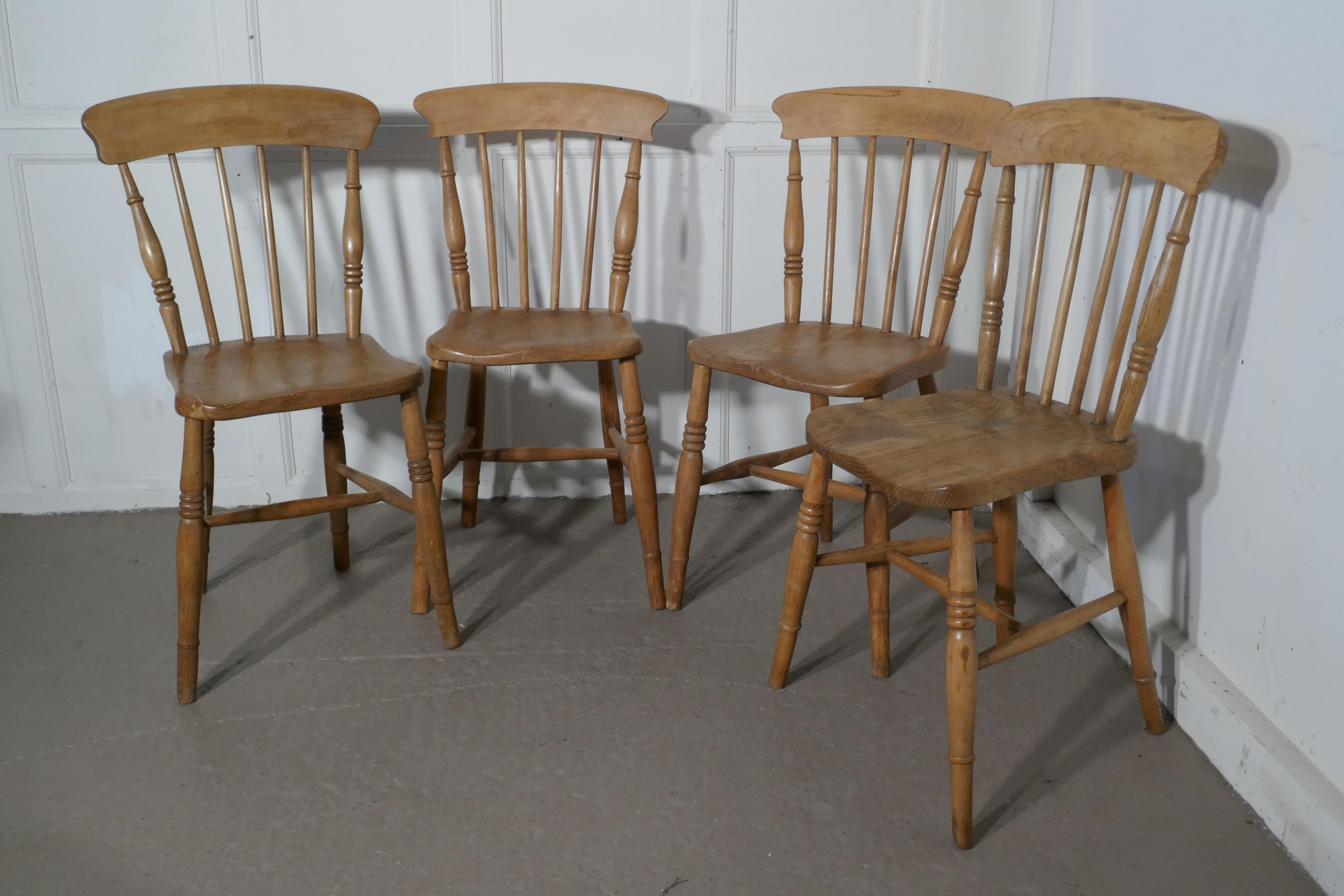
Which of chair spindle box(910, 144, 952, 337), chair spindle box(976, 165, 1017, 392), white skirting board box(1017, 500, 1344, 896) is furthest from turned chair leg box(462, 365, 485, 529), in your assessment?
white skirting board box(1017, 500, 1344, 896)

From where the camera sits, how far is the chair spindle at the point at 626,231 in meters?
2.23

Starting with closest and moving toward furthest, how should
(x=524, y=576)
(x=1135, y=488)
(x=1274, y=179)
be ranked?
(x=1274, y=179) → (x=1135, y=488) → (x=524, y=576)

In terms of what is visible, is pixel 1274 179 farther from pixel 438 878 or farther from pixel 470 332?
pixel 438 878

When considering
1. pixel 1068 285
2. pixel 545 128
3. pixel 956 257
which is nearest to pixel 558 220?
pixel 545 128

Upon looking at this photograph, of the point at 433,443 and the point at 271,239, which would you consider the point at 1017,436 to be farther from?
the point at 271,239

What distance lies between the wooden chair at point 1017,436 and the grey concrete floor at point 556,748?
12 centimetres

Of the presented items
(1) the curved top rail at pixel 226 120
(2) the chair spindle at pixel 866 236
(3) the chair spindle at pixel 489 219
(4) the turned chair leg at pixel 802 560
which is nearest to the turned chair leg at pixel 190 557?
(1) the curved top rail at pixel 226 120

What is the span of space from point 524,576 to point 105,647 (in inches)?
31.4

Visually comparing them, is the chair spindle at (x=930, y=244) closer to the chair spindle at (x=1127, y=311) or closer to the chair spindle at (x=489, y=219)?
the chair spindle at (x=1127, y=311)

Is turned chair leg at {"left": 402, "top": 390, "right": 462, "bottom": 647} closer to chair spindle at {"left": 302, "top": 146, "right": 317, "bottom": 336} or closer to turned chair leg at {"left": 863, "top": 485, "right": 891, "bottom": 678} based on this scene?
chair spindle at {"left": 302, "top": 146, "right": 317, "bottom": 336}

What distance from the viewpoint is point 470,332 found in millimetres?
2104

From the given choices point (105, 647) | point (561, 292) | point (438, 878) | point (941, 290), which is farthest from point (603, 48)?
point (438, 878)

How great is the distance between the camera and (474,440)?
2.41m

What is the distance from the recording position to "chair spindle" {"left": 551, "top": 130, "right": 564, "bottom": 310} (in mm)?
2254
